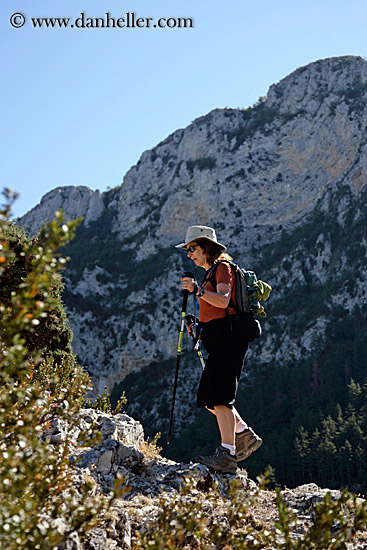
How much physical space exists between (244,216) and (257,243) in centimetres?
552

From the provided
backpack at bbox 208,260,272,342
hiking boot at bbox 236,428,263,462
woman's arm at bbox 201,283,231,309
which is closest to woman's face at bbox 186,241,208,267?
backpack at bbox 208,260,272,342

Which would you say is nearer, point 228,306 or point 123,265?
point 228,306

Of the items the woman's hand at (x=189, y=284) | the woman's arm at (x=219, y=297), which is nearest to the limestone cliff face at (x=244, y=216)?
the woman's hand at (x=189, y=284)

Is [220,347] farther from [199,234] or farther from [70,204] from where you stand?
[70,204]

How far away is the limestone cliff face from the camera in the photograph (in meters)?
72.6

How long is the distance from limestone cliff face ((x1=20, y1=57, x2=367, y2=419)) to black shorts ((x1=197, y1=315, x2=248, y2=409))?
6181 centimetres

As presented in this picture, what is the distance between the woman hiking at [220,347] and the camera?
5309 millimetres

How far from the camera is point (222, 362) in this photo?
5.48 m

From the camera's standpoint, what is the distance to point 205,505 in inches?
167

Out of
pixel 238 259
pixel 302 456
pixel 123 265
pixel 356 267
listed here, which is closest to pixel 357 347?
pixel 356 267

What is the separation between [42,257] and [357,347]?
213 feet

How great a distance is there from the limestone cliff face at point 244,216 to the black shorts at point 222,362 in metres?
61.8

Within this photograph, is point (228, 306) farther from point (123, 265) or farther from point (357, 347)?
point (123, 265)

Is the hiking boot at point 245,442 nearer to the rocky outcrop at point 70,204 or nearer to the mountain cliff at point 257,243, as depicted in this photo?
the mountain cliff at point 257,243
